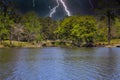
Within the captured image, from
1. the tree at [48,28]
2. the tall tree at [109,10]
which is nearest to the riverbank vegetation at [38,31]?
the tall tree at [109,10]

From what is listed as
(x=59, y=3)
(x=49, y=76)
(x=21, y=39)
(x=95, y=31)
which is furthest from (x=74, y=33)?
(x=49, y=76)

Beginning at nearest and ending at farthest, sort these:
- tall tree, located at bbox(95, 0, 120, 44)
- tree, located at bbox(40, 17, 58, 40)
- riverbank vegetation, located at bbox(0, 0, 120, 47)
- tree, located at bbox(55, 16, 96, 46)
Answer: riverbank vegetation, located at bbox(0, 0, 120, 47) < tree, located at bbox(55, 16, 96, 46) < tall tree, located at bbox(95, 0, 120, 44) < tree, located at bbox(40, 17, 58, 40)

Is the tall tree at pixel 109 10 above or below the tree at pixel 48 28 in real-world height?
above

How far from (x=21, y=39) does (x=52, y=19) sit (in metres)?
55.3

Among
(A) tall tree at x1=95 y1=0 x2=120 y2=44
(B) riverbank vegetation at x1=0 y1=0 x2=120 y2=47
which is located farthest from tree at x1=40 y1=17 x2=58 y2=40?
(A) tall tree at x1=95 y1=0 x2=120 y2=44

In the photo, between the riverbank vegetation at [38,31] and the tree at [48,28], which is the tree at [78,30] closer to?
the riverbank vegetation at [38,31]

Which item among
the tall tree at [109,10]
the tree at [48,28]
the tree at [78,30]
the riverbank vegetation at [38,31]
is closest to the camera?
the riverbank vegetation at [38,31]

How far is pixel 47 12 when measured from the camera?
186625 millimetres

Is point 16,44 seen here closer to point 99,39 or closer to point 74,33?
point 74,33

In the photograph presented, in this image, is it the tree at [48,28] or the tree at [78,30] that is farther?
the tree at [48,28]

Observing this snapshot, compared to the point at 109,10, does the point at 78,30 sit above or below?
below

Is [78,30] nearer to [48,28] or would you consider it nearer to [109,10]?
[109,10]

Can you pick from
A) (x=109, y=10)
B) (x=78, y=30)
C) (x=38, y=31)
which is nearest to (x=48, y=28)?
(x=38, y=31)

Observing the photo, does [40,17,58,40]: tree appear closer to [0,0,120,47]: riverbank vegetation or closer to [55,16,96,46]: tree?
[0,0,120,47]: riverbank vegetation
